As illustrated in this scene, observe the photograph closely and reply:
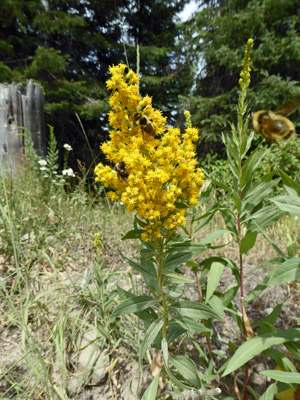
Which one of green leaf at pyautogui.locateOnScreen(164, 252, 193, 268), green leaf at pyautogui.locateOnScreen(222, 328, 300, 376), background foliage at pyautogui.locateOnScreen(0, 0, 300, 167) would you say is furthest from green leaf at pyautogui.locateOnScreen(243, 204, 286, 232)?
background foliage at pyautogui.locateOnScreen(0, 0, 300, 167)

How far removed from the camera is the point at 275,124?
3.47 ft

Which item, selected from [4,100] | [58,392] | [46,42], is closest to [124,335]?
[58,392]

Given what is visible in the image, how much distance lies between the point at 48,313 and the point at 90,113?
710 cm

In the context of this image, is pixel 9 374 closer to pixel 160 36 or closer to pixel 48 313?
pixel 48 313

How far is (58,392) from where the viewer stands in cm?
145

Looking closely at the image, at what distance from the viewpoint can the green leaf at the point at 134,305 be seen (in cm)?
114

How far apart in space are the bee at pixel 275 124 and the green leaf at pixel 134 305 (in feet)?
2.94

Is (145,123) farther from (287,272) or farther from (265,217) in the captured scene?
(287,272)

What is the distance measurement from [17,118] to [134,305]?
5.32 metres

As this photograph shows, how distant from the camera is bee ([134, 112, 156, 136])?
3.45ft

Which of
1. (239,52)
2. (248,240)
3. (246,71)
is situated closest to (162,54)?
(239,52)

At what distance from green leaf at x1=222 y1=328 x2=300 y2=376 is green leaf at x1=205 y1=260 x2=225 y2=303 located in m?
0.25

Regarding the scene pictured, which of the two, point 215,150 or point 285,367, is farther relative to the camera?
point 215,150

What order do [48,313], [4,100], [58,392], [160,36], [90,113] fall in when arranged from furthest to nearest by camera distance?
[160,36], [90,113], [4,100], [48,313], [58,392]
